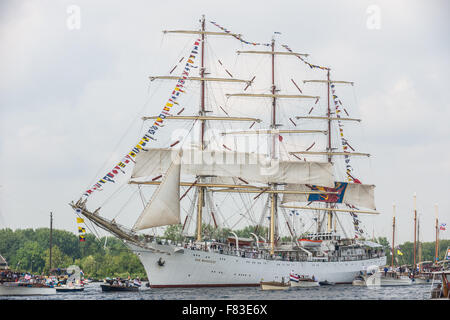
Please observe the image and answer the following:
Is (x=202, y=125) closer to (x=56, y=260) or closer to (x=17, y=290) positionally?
(x=17, y=290)

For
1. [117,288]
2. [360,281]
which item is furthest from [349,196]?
[117,288]

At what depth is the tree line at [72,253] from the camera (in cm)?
13338

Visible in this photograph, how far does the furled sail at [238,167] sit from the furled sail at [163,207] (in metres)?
11.7

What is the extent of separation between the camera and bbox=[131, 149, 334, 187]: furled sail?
88188 millimetres

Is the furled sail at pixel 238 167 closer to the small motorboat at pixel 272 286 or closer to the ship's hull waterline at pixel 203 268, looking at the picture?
the ship's hull waterline at pixel 203 268

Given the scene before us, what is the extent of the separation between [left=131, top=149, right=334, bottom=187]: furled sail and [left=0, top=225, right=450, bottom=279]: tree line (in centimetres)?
2021

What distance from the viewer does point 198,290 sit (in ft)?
252

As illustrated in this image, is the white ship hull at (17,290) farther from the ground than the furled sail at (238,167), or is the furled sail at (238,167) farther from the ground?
the furled sail at (238,167)

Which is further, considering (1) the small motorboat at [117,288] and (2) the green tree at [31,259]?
(2) the green tree at [31,259]

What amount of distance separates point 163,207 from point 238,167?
70.3 ft

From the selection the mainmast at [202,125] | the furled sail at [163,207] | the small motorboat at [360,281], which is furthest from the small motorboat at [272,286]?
the small motorboat at [360,281]

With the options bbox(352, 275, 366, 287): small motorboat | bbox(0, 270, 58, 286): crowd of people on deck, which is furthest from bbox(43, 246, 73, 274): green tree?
bbox(352, 275, 366, 287): small motorboat

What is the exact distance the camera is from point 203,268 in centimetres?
8181
